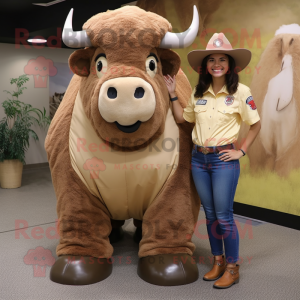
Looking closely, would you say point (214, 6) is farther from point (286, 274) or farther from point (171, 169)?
point (286, 274)

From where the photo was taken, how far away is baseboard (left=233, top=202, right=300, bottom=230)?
355cm

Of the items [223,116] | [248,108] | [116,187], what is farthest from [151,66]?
[116,187]

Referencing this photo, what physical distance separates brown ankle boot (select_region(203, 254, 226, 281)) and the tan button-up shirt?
754 millimetres

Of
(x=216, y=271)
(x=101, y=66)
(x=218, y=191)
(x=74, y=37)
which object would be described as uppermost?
(x=74, y=37)

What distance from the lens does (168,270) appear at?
2.29 meters

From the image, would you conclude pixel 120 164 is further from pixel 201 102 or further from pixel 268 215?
pixel 268 215

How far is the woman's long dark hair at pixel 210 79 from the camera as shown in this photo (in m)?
2.21

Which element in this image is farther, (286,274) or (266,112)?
(266,112)

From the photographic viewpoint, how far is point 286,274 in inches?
99.7

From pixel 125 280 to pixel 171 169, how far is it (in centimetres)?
74

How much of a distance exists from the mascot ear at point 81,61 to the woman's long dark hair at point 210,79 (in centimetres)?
65

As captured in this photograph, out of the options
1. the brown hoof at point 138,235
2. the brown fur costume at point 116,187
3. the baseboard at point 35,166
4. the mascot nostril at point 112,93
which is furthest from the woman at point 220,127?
the baseboard at point 35,166

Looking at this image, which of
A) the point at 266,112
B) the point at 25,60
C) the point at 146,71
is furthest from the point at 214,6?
the point at 25,60

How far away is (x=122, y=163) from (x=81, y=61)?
64cm
